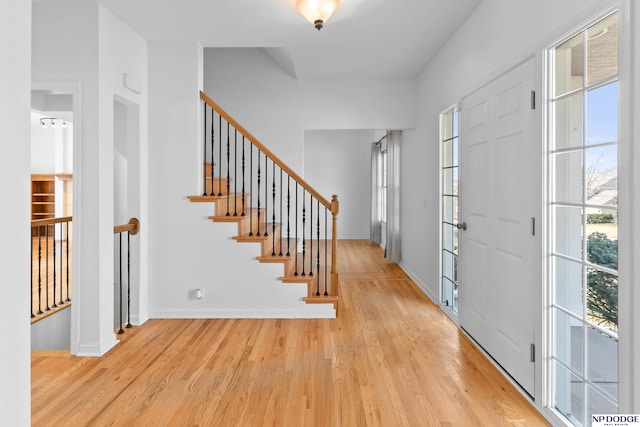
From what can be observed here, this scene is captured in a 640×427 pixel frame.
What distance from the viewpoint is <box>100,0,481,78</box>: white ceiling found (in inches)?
124

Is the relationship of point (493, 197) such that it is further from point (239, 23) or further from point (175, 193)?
point (175, 193)

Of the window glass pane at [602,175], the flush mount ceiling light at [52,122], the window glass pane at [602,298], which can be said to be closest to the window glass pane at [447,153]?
the window glass pane at [602,175]

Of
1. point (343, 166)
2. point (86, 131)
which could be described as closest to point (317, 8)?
point (86, 131)

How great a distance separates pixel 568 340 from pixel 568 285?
30 centimetres

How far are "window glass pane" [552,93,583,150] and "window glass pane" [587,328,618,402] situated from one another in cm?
95

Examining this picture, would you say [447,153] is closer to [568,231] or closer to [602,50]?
[568,231]

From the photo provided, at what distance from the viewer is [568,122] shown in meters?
2.06

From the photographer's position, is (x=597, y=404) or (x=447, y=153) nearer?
(x=597, y=404)

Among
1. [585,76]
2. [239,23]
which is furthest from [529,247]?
[239,23]

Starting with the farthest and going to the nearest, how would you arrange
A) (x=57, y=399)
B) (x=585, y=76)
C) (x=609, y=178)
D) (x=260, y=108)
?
(x=260, y=108) → (x=57, y=399) → (x=585, y=76) → (x=609, y=178)

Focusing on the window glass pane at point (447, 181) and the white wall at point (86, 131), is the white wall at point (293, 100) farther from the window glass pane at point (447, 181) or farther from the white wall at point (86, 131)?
the white wall at point (86, 131)

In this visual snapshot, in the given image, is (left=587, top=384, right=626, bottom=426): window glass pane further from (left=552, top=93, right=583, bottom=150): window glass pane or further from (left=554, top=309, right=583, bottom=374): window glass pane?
(left=552, top=93, right=583, bottom=150): window glass pane

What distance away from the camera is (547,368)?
2217 mm

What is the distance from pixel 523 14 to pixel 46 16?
3458 millimetres
